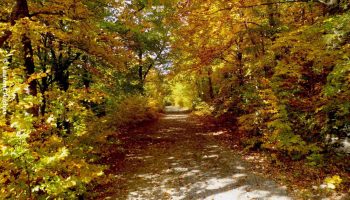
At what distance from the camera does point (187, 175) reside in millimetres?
8477

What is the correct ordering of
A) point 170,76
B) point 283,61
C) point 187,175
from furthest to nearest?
1. point 170,76
2. point 283,61
3. point 187,175

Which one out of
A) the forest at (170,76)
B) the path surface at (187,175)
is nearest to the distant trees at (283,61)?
the forest at (170,76)

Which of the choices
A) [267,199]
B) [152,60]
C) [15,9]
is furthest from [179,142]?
[152,60]

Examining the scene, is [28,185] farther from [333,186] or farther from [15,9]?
[333,186]

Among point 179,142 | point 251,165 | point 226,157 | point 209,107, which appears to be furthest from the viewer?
point 209,107

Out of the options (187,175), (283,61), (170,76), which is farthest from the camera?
(170,76)

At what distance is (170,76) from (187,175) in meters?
9.67

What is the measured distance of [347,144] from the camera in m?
7.64

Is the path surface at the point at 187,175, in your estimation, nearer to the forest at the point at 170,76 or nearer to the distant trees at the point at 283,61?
the forest at the point at 170,76

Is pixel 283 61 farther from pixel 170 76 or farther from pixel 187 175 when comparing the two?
pixel 170 76

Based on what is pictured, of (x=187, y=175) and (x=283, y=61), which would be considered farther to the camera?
(x=283, y=61)

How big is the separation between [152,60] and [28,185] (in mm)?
20827

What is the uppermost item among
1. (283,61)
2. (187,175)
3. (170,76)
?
(170,76)

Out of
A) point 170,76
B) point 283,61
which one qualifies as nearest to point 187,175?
point 283,61
